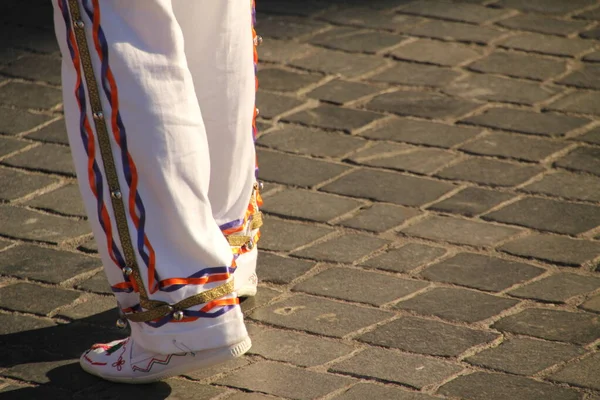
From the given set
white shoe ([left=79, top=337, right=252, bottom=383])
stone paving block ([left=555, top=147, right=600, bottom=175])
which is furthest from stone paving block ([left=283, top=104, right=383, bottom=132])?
white shoe ([left=79, top=337, right=252, bottom=383])

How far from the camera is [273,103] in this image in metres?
4.29

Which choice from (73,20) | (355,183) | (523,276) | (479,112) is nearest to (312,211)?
(355,183)

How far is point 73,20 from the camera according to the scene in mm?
2398

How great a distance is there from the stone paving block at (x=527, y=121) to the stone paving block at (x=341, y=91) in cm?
45

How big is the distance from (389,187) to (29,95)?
1594 mm

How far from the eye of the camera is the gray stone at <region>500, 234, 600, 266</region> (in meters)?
3.21

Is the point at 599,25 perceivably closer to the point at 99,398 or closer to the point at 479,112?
the point at 479,112

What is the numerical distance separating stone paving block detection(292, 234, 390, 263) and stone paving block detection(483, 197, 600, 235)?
0.40 metres

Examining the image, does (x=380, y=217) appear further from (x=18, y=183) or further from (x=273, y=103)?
(x=18, y=183)

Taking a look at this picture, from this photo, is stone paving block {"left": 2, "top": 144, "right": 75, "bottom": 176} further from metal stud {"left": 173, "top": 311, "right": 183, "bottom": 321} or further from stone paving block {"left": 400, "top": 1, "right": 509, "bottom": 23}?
stone paving block {"left": 400, "top": 1, "right": 509, "bottom": 23}

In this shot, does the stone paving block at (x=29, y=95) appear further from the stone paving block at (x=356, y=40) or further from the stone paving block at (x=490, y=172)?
the stone paving block at (x=490, y=172)

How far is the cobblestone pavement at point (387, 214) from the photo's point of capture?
271 centimetres

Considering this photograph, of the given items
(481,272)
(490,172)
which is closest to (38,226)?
(481,272)

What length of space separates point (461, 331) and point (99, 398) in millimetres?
920
